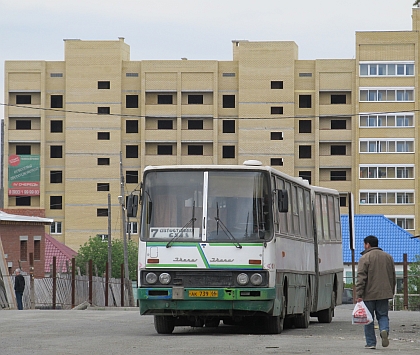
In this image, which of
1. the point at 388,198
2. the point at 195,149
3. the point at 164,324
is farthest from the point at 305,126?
the point at 164,324

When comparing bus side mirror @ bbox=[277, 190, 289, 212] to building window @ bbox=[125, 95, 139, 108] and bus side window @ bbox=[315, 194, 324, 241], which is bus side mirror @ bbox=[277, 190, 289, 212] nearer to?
bus side window @ bbox=[315, 194, 324, 241]

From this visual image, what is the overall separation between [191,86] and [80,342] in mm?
98332

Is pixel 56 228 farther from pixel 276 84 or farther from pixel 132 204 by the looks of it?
pixel 132 204

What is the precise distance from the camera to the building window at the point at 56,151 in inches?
4673

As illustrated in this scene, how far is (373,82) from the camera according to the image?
11544cm

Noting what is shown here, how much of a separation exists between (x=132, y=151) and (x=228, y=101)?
10862 mm

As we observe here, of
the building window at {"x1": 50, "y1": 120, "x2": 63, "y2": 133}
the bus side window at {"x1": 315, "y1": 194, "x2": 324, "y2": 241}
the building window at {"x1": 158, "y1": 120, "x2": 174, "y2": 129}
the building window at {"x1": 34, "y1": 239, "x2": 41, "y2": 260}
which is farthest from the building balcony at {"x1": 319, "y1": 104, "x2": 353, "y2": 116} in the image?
the bus side window at {"x1": 315, "y1": 194, "x2": 324, "y2": 241}

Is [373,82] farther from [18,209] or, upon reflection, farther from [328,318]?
[328,318]

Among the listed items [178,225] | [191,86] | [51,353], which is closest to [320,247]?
[178,225]

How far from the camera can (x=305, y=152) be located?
11756cm

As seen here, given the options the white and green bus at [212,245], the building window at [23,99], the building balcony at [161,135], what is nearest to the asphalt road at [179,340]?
the white and green bus at [212,245]

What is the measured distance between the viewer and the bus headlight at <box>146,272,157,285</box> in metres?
19.6

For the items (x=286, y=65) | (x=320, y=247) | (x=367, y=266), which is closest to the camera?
(x=367, y=266)

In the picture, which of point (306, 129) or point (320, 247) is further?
point (306, 129)
